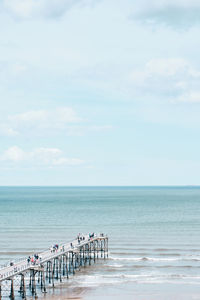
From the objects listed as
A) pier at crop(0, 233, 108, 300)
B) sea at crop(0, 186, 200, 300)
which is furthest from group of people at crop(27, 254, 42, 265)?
sea at crop(0, 186, 200, 300)

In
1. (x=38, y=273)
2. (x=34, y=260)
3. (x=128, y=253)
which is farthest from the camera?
(x=128, y=253)

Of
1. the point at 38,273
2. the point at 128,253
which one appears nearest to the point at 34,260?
the point at 38,273

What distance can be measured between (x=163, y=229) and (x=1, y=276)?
50.2 m

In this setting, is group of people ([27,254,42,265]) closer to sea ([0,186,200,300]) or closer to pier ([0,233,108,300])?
pier ([0,233,108,300])

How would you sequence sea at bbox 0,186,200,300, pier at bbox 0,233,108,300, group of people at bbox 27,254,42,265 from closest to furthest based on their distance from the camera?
1. pier at bbox 0,233,108,300
2. sea at bbox 0,186,200,300
3. group of people at bbox 27,254,42,265

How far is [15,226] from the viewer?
313 feet

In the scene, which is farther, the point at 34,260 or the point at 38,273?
the point at 38,273

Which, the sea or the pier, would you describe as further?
the sea

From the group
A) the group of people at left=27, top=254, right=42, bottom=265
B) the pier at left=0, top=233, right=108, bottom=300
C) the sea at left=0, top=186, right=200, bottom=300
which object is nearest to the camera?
the pier at left=0, top=233, right=108, bottom=300

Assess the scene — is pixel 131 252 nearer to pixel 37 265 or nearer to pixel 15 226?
pixel 37 265

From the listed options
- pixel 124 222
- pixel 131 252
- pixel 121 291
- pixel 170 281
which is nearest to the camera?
pixel 121 291

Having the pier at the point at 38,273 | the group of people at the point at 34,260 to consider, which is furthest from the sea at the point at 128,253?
the group of people at the point at 34,260

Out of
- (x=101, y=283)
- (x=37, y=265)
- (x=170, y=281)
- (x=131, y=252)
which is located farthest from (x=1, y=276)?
(x=131, y=252)

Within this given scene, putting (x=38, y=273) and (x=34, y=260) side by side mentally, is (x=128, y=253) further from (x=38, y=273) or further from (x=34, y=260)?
(x=34, y=260)
